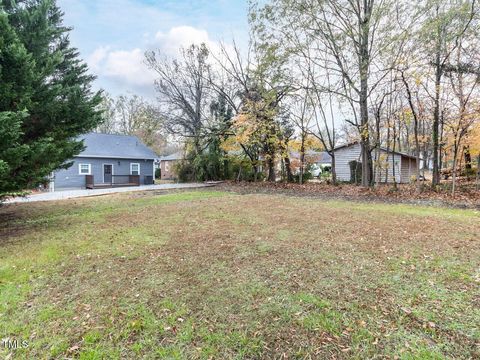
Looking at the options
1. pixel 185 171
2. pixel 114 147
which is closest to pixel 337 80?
pixel 185 171

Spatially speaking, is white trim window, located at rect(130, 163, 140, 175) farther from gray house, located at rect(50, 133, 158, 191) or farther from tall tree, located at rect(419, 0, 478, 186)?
tall tree, located at rect(419, 0, 478, 186)

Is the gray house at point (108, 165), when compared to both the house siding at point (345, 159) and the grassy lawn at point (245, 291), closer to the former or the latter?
the grassy lawn at point (245, 291)

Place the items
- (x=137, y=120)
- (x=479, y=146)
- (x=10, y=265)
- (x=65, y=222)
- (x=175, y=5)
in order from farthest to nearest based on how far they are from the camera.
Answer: (x=137, y=120) → (x=479, y=146) → (x=175, y=5) → (x=65, y=222) → (x=10, y=265)

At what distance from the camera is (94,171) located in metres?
19.2

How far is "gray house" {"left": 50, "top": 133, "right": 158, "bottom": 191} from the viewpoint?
1823 cm

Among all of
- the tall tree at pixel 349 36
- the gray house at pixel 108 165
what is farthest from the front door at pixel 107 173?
the tall tree at pixel 349 36

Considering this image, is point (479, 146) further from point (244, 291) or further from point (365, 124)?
point (244, 291)

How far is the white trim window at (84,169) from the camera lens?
731 inches

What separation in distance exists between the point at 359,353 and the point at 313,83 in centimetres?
1281

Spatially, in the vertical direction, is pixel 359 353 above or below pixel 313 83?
below

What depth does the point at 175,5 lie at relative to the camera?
9.70 metres

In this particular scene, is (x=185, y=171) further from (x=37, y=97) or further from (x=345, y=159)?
(x=37, y=97)

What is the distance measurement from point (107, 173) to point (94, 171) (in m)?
0.95

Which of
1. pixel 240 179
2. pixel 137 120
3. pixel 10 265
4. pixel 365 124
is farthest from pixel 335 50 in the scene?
pixel 137 120
